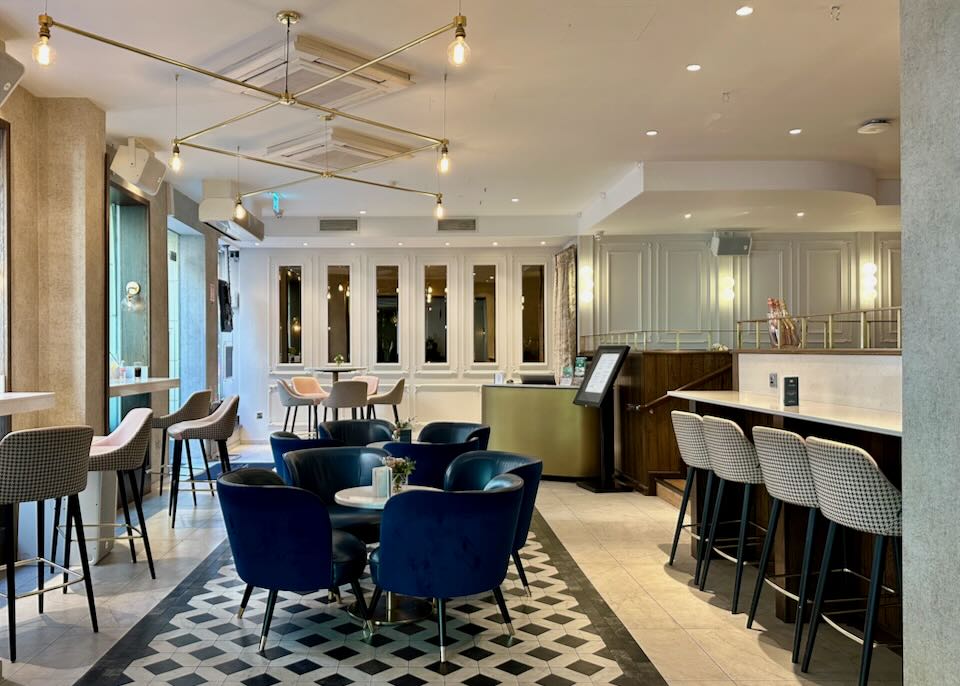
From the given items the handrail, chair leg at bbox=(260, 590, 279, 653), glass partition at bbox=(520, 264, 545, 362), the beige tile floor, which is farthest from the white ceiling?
glass partition at bbox=(520, 264, 545, 362)

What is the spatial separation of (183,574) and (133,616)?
0.81 m

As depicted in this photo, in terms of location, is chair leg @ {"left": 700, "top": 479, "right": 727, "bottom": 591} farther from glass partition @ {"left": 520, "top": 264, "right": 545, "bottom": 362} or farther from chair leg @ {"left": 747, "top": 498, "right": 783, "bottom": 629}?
glass partition @ {"left": 520, "top": 264, "right": 545, "bottom": 362}

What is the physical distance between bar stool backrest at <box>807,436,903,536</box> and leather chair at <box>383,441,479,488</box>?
2.77m

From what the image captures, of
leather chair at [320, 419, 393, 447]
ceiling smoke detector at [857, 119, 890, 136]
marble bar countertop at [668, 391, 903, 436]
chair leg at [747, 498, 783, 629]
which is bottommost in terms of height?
chair leg at [747, 498, 783, 629]

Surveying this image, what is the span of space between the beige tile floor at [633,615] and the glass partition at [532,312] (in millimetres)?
6195

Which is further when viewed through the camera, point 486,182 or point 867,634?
point 486,182

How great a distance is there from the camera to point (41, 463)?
12.5ft

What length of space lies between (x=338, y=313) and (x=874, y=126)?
8360 millimetres

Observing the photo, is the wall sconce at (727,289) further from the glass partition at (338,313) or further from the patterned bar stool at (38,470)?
the patterned bar stool at (38,470)

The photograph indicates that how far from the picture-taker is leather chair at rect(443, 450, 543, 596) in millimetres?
4508

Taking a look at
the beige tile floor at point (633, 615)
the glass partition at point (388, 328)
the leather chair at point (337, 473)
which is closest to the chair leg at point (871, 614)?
the beige tile floor at point (633, 615)

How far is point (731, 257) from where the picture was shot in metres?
11.4

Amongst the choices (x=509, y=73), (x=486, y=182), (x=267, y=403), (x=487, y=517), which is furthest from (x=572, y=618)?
(x=267, y=403)

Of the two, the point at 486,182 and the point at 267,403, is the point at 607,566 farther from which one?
the point at 267,403
